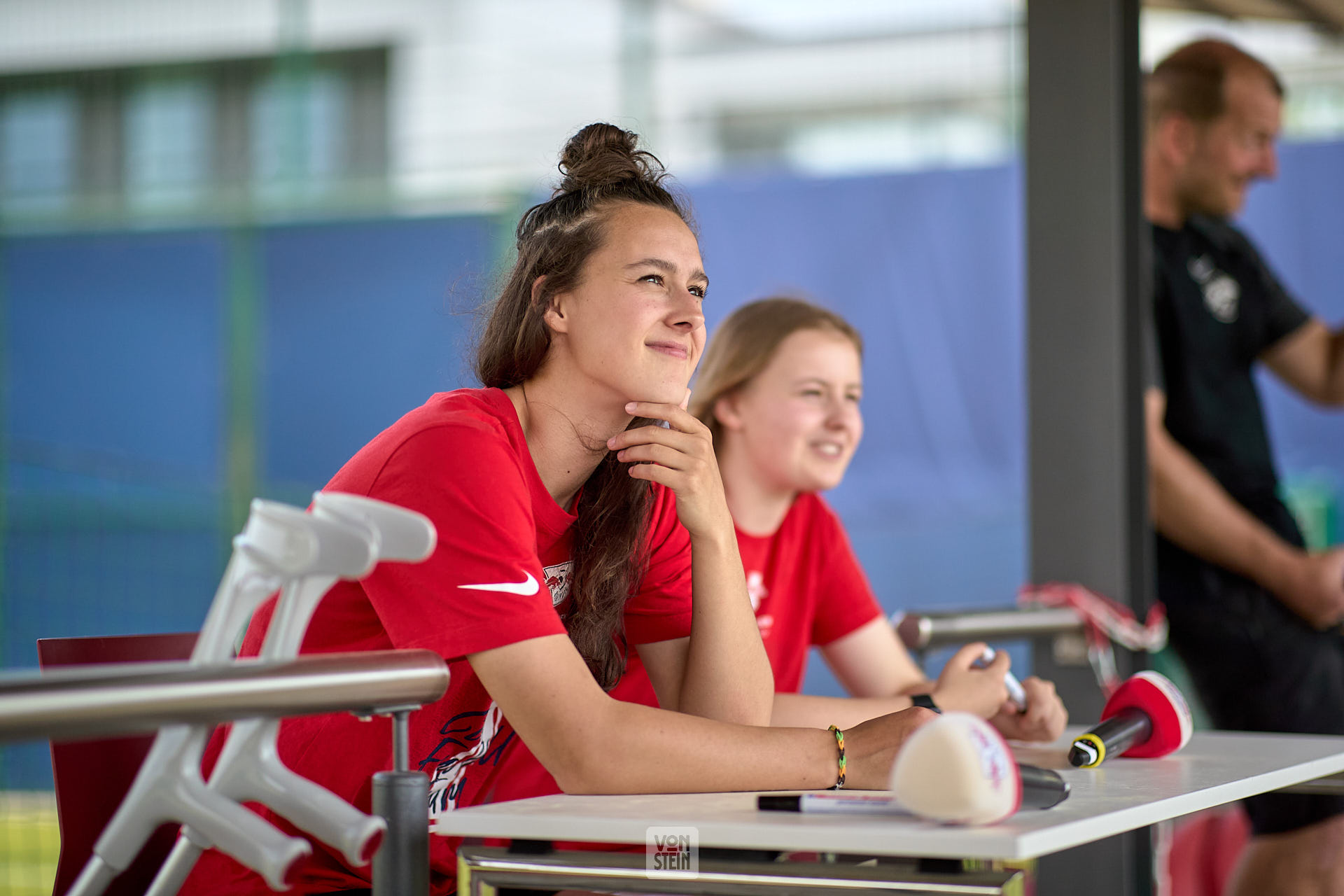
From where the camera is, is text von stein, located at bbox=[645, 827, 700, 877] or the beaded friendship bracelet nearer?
text von stein, located at bbox=[645, 827, 700, 877]

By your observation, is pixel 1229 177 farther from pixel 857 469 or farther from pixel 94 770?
pixel 94 770

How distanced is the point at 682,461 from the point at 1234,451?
1.88 meters

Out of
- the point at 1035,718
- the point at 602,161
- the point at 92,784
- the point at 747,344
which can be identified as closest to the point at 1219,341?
the point at 747,344

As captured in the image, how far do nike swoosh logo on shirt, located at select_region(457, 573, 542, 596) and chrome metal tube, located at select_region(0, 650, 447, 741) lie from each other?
12 centimetres

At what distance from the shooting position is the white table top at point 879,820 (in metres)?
1.04

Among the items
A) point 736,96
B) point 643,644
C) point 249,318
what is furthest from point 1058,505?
point 249,318

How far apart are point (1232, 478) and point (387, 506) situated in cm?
234

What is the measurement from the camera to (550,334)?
5.31ft

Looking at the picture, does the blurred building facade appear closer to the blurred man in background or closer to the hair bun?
the blurred man in background

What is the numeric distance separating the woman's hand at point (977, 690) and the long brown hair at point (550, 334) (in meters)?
0.42

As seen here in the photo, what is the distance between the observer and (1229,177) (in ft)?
10.1

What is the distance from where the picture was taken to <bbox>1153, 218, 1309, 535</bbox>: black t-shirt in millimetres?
2920

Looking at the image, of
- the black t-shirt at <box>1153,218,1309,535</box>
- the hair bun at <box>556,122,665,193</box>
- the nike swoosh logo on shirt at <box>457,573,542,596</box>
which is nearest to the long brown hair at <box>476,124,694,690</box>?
the hair bun at <box>556,122,665,193</box>

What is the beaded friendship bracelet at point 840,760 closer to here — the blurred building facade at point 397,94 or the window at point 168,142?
the blurred building facade at point 397,94
